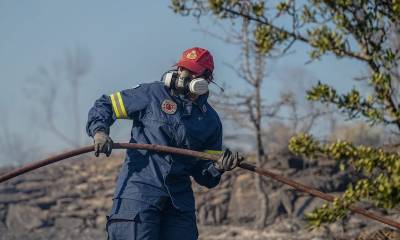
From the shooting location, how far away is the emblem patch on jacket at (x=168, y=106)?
18.0 feet

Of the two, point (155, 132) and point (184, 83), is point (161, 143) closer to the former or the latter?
point (155, 132)

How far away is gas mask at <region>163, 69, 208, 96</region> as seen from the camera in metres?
5.45

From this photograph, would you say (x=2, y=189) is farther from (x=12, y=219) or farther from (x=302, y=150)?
(x=302, y=150)

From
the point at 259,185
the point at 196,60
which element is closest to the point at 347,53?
the point at 196,60

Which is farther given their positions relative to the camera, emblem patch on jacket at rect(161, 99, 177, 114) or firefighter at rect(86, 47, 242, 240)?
emblem patch on jacket at rect(161, 99, 177, 114)

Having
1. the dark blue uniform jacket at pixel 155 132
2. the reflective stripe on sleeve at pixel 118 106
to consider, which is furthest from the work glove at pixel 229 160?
the reflective stripe on sleeve at pixel 118 106

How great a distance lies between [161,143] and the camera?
5469mm

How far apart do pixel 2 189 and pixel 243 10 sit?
25.9 ft

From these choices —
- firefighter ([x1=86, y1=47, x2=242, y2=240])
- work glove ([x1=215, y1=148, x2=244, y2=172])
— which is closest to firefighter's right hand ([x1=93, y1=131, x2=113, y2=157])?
firefighter ([x1=86, y1=47, x2=242, y2=240])

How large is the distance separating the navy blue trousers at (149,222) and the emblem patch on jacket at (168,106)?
611mm

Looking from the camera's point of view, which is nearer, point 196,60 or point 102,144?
point 102,144

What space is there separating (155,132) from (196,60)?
62 centimetres

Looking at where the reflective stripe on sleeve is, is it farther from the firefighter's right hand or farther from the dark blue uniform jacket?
the firefighter's right hand

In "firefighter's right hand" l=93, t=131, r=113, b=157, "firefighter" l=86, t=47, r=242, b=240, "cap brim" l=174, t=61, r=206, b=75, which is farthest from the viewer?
"cap brim" l=174, t=61, r=206, b=75
